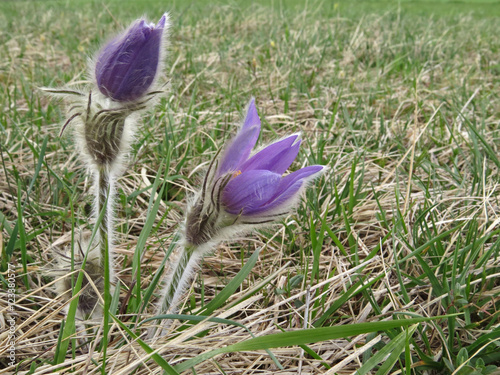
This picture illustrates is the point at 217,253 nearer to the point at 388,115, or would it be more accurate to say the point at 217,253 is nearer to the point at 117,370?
the point at 117,370

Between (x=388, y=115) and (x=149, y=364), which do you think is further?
(x=388, y=115)

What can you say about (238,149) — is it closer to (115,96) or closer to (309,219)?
(115,96)

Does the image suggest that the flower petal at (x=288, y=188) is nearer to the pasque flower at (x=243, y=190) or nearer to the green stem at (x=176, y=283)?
the pasque flower at (x=243, y=190)

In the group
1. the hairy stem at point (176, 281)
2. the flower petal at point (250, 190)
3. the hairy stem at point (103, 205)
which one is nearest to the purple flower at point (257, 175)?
the flower petal at point (250, 190)

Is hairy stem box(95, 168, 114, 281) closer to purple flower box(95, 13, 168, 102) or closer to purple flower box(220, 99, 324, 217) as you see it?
purple flower box(95, 13, 168, 102)

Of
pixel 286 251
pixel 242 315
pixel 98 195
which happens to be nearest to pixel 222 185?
pixel 98 195

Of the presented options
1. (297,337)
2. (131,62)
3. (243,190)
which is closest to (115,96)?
(131,62)
